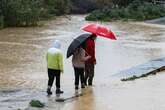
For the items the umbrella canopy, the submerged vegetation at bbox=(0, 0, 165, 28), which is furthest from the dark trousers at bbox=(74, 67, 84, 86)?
the submerged vegetation at bbox=(0, 0, 165, 28)

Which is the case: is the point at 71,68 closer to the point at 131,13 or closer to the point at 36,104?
the point at 36,104

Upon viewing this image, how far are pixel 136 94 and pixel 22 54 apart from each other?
1208 cm

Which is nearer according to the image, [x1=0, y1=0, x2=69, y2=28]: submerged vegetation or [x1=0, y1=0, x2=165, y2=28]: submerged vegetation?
[x1=0, y1=0, x2=69, y2=28]: submerged vegetation

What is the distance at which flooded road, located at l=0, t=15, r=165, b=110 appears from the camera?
11562mm

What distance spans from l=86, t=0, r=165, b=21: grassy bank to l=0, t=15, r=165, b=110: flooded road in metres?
9.71

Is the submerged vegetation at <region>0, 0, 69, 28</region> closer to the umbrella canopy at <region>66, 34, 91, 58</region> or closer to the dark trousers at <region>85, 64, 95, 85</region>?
the dark trousers at <region>85, 64, 95, 85</region>

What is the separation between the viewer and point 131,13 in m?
50.0

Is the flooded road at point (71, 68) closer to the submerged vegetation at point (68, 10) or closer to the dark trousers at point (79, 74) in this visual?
the dark trousers at point (79, 74)

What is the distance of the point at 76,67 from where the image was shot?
13.0 metres

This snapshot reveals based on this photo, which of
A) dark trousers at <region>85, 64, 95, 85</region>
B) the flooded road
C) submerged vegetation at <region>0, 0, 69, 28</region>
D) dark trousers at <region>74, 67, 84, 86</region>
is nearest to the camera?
the flooded road

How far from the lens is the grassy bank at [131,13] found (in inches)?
1907

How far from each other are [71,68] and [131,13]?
104 ft

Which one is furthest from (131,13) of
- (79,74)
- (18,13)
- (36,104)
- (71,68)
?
(36,104)

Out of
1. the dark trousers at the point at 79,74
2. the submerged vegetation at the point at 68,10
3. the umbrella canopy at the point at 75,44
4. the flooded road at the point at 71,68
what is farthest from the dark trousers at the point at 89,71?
the submerged vegetation at the point at 68,10
